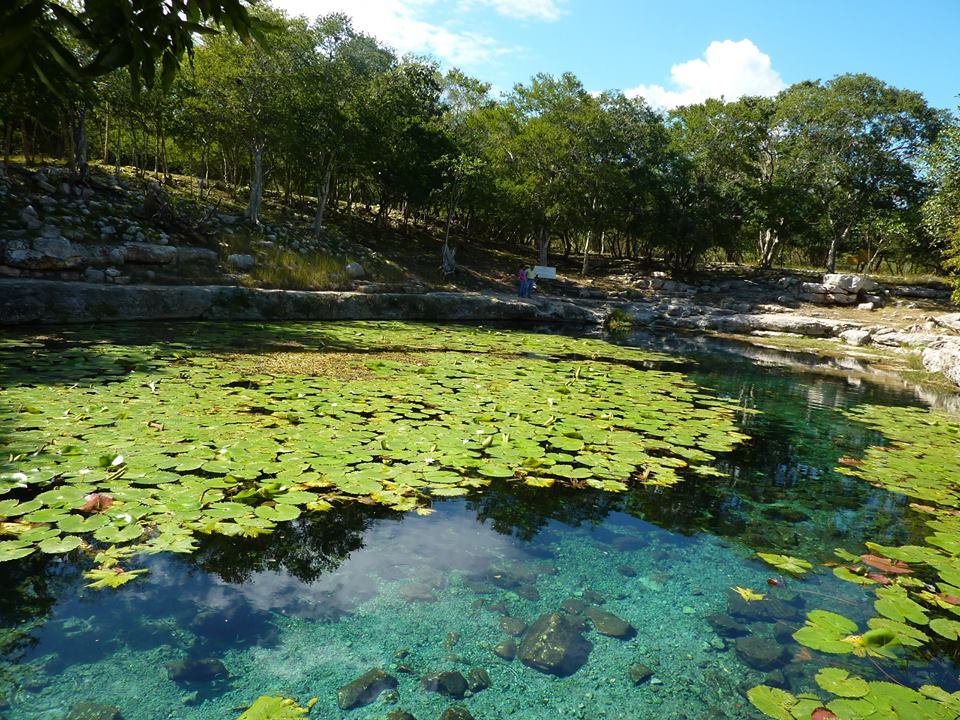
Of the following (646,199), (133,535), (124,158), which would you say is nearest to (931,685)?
(133,535)

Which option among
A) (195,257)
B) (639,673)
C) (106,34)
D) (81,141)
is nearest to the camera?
(106,34)

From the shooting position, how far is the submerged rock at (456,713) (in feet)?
6.60

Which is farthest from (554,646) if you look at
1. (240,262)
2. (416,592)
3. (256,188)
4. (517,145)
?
(517,145)

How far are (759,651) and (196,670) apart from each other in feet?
7.91

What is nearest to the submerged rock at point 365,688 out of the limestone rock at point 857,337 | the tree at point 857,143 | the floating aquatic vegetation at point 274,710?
the floating aquatic vegetation at point 274,710

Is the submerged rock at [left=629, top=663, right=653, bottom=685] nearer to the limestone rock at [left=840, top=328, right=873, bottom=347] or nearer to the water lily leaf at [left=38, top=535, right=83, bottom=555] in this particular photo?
the water lily leaf at [left=38, top=535, right=83, bottom=555]

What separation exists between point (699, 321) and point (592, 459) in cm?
1691

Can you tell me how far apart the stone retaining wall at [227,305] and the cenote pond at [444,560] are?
3.73 metres

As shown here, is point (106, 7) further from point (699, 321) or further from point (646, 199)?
point (646, 199)

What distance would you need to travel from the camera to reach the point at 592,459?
181 inches

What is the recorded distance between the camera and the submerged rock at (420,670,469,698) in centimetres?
215

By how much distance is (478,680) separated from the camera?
2.22 metres

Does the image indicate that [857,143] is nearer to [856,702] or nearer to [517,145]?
[517,145]

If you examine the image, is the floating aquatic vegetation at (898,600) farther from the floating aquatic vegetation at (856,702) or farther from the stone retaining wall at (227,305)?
the stone retaining wall at (227,305)
